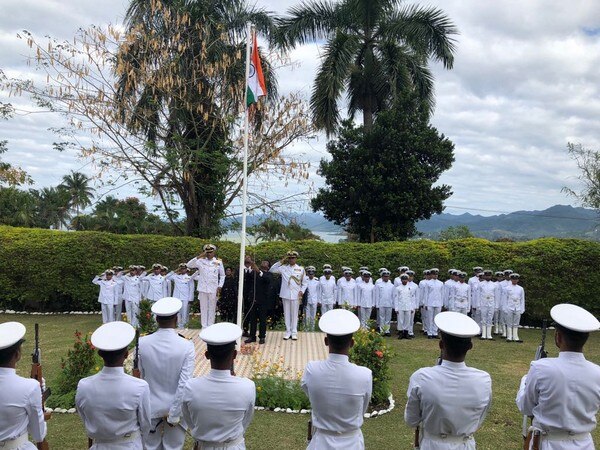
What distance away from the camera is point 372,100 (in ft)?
74.6

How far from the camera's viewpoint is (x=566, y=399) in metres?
3.53

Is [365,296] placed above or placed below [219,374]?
below

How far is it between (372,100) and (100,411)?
69.2ft

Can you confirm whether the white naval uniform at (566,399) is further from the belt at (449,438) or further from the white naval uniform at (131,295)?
the white naval uniform at (131,295)

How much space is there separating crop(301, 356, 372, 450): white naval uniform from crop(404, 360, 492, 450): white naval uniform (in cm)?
38

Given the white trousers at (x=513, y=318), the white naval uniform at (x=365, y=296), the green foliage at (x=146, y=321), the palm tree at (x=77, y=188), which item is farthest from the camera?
the palm tree at (x=77, y=188)

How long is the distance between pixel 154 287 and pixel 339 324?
1102 cm

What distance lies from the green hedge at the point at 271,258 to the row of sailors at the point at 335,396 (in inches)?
461

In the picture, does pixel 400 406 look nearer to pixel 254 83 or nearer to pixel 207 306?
pixel 207 306

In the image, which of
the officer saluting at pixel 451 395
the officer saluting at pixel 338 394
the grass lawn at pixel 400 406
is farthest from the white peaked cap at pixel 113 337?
the grass lawn at pixel 400 406

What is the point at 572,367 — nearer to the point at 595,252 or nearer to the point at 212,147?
the point at 595,252

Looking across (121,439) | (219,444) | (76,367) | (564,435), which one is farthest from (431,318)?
(121,439)

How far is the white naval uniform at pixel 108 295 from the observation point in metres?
13.3

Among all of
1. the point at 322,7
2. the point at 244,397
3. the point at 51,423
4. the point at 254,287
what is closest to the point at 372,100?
the point at 322,7
